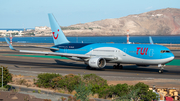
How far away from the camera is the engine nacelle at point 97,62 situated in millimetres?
37156

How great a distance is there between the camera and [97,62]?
122 ft

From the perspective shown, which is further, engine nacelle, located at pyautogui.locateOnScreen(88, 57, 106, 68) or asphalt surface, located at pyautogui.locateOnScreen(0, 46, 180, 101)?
engine nacelle, located at pyautogui.locateOnScreen(88, 57, 106, 68)

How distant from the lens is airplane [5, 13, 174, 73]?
A: 35.0m

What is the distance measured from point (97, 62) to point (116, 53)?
3371mm

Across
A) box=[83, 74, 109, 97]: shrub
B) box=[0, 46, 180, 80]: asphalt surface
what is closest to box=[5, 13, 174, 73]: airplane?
box=[0, 46, 180, 80]: asphalt surface

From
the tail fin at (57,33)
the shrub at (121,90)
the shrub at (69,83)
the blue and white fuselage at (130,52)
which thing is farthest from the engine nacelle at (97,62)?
the shrub at (121,90)

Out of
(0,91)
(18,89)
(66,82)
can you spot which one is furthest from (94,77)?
(0,91)

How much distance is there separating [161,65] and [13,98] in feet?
77.1

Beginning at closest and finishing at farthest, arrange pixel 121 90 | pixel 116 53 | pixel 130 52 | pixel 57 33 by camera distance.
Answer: pixel 121 90, pixel 130 52, pixel 116 53, pixel 57 33

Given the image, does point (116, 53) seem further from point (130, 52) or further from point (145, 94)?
point (145, 94)

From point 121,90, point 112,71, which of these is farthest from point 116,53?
point 121,90

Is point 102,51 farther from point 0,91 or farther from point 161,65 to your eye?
point 0,91

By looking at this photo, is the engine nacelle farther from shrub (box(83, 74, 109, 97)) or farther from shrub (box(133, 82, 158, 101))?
shrub (box(133, 82, 158, 101))

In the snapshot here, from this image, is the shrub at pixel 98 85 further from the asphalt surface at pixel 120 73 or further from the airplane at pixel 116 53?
the airplane at pixel 116 53
